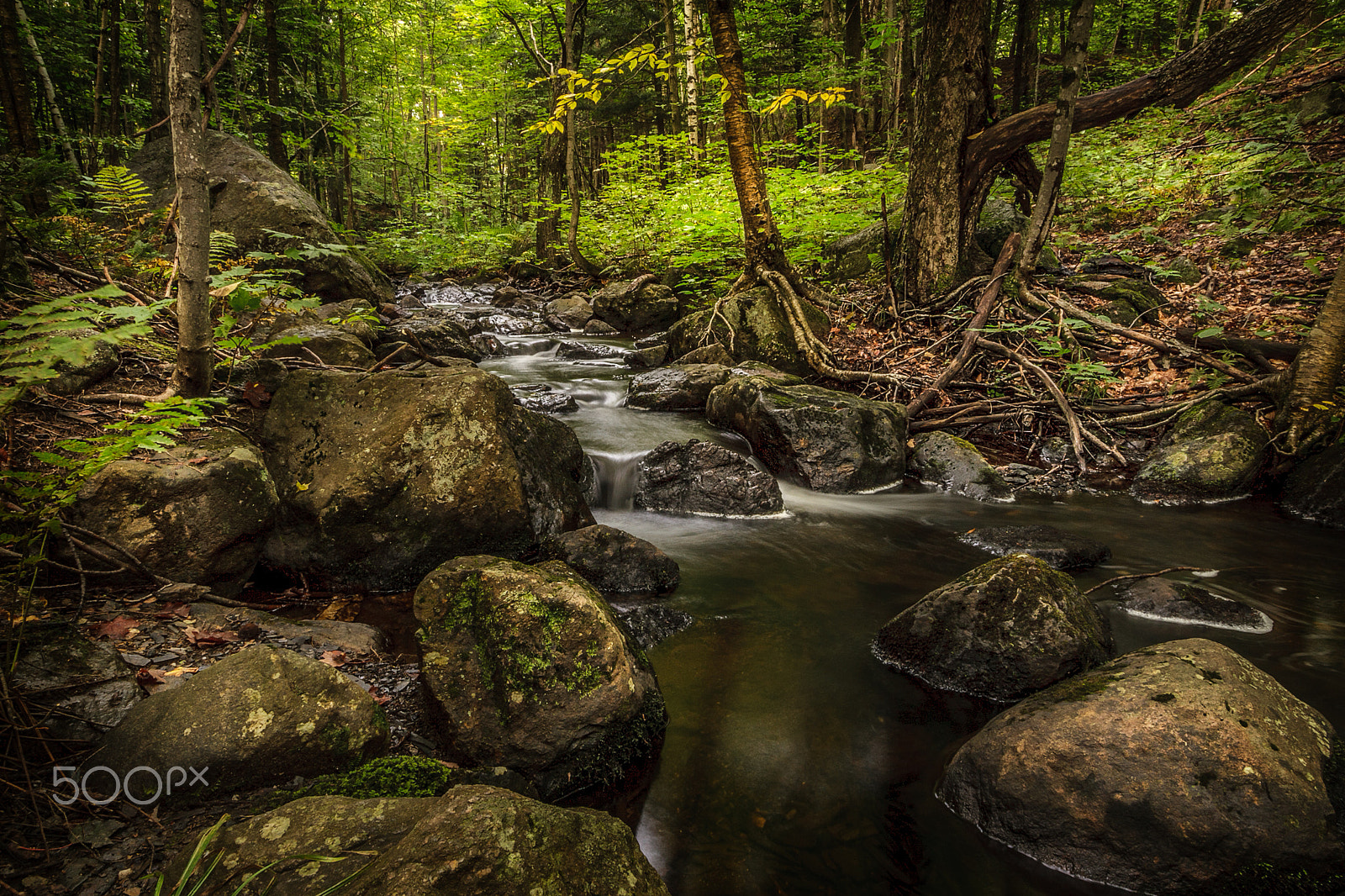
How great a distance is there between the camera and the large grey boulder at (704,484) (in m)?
6.53

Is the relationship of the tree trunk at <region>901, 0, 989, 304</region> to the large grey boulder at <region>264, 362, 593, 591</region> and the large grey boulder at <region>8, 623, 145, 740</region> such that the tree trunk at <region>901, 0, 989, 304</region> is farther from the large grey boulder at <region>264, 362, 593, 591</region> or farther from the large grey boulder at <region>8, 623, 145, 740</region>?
the large grey boulder at <region>8, 623, 145, 740</region>

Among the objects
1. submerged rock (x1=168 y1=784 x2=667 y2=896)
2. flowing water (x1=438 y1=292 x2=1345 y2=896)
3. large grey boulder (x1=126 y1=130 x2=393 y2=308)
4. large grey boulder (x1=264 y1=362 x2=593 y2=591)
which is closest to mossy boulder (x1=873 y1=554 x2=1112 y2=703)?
flowing water (x1=438 y1=292 x2=1345 y2=896)

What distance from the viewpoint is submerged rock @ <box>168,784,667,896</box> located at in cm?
157

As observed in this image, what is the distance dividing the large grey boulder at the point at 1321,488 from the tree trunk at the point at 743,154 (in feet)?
21.3

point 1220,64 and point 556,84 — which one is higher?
point 556,84

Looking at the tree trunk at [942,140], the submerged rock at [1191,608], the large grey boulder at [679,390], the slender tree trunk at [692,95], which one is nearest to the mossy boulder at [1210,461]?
the submerged rock at [1191,608]

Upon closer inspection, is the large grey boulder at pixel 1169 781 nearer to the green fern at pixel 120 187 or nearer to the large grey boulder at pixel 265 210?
the green fern at pixel 120 187

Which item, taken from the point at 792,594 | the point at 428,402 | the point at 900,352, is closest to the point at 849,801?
the point at 792,594

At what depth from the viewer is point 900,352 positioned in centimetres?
894

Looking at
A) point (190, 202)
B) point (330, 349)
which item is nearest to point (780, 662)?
point (190, 202)

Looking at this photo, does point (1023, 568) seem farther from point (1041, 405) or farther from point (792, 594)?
point (1041, 405)

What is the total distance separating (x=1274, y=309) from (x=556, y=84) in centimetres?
1561

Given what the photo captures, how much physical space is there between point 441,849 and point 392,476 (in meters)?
3.26

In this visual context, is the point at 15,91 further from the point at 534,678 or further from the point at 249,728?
the point at 534,678
